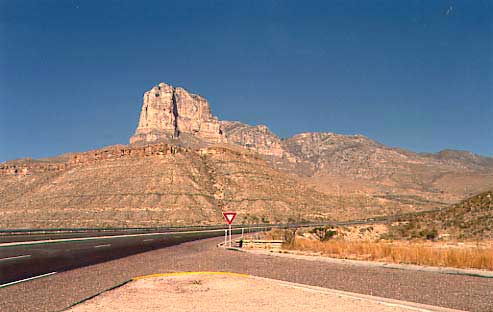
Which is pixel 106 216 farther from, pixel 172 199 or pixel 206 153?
pixel 206 153

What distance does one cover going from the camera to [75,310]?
782 centimetres

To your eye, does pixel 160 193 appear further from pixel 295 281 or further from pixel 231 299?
pixel 231 299

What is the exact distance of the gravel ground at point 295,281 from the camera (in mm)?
8805

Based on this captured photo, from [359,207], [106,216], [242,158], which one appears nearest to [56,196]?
[106,216]

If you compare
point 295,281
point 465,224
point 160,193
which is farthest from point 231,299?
point 160,193

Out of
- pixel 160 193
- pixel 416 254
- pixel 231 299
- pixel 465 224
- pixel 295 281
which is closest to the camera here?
pixel 231 299

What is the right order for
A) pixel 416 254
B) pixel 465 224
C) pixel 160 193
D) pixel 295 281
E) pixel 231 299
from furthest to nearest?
pixel 160 193 → pixel 465 224 → pixel 416 254 → pixel 295 281 → pixel 231 299

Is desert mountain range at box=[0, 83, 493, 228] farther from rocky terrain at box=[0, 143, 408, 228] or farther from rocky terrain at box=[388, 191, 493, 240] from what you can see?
rocky terrain at box=[388, 191, 493, 240]

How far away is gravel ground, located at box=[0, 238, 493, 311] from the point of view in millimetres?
8805

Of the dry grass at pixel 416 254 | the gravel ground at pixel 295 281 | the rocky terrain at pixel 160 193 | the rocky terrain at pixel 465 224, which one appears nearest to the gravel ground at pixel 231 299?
the gravel ground at pixel 295 281

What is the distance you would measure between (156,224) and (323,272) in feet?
175

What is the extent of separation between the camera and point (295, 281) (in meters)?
11.5

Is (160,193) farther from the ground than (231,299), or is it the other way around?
(160,193)

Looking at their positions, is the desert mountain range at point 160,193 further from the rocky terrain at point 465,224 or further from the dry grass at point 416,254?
the dry grass at point 416,254
